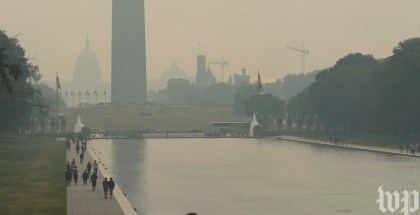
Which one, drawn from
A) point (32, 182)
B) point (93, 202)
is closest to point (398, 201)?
point (93, 202)

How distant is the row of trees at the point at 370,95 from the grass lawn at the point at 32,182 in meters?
40.8

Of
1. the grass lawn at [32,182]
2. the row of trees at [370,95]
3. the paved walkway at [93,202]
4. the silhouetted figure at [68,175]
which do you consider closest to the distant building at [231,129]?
the row of trees at [370,95]

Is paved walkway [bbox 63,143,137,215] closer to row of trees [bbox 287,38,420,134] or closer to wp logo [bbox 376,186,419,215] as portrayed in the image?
wp logo [bbox 376,186,419,215]

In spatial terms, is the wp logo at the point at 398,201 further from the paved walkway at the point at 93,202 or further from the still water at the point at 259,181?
the paved walkway at the point at 93,202

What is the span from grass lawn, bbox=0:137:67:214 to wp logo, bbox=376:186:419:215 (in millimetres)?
13998

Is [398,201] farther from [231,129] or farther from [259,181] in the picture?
[231,129]

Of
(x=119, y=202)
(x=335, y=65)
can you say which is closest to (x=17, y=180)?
(x=119, y=202)

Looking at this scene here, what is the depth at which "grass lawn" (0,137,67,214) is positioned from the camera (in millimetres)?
44572

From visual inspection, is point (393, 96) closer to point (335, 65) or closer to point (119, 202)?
point (335, 65)

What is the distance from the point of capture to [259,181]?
201 ft

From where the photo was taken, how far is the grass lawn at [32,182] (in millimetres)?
44572

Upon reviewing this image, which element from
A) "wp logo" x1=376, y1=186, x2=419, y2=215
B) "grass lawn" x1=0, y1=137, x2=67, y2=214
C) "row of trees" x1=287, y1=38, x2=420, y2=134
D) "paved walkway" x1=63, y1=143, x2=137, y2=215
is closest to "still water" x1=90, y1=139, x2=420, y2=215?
"wp logo" x1=376, y1=186, x2=419, y2=215

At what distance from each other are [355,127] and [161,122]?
4794 centimetres

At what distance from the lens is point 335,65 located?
550ft
